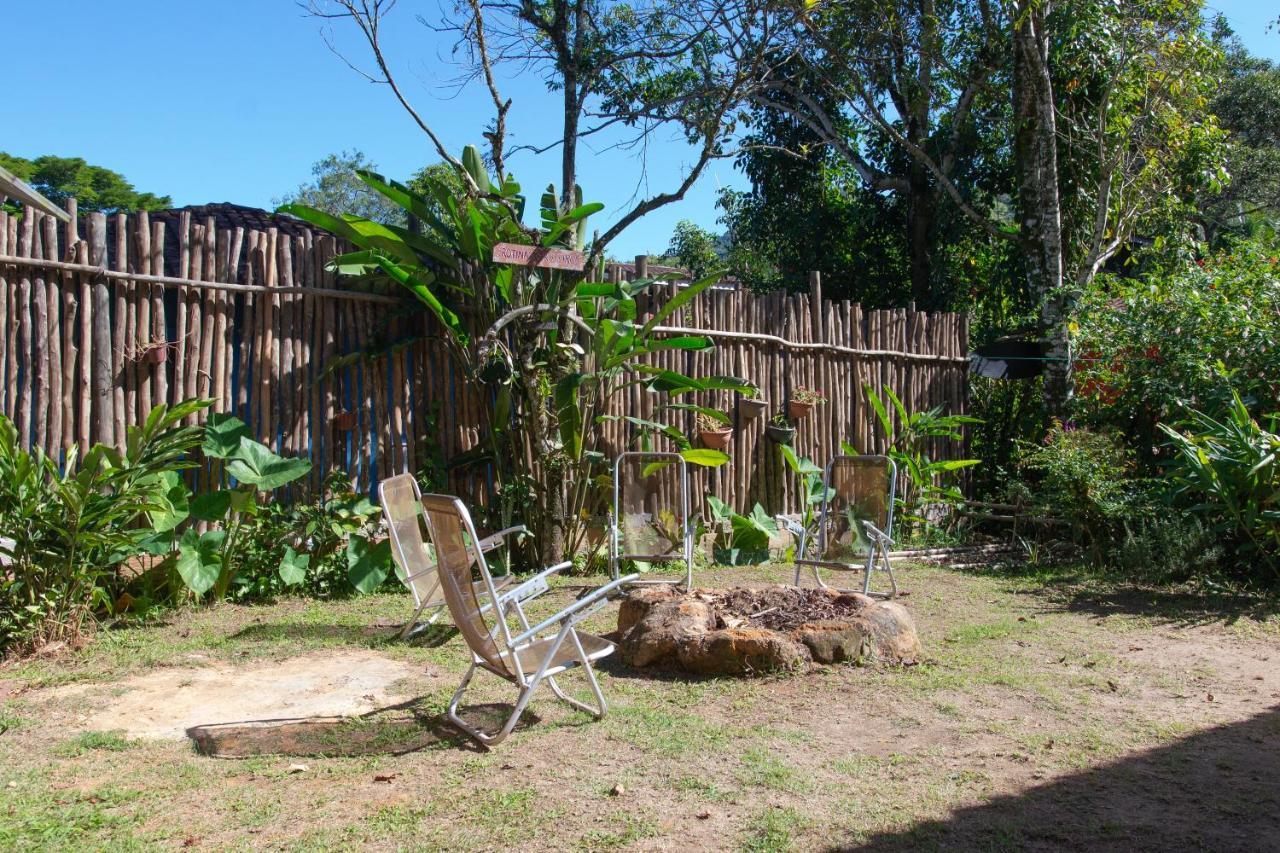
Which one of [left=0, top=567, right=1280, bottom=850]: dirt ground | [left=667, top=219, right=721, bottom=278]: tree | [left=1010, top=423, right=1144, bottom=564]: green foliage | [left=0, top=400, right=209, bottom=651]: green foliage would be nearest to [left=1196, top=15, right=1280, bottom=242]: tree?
[left=667, top=219, right=721, bottom=278]: tree

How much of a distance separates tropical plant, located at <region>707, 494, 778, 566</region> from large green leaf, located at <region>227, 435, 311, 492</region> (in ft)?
12.3

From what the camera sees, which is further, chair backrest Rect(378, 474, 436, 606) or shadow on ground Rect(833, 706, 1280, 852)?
chair backrest Rect(378, 474, 436, 606)

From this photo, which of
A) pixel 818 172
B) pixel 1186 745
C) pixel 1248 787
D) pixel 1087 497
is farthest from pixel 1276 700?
pixel 818 172

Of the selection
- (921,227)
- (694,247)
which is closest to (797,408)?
(921,227)

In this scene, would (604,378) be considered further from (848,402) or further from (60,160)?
(60,160)

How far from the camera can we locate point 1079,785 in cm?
377

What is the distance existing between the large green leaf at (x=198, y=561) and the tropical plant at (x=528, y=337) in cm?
204

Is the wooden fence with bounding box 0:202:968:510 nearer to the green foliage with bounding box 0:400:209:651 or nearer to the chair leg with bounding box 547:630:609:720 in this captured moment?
the green foliage with bounding box 0:400:209:651

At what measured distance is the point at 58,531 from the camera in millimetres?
5340

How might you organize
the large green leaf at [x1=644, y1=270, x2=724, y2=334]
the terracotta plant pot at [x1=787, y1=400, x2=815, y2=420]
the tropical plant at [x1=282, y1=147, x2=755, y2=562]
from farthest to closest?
the terracotta plant pot at [x1=787, y1=400, x2=815, y2=420] < the large green leaf at [x1=644, y1=270, x2=724, y2=334] < the tropical plant at [x1=282, y1=147, x2=755, y2=562]

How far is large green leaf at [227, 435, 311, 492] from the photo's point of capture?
257 inches

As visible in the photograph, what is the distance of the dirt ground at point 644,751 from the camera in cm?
335

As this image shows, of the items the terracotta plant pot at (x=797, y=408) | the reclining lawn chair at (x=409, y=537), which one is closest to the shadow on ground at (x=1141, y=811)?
the reclining lawn chair at (x=409, y=537)

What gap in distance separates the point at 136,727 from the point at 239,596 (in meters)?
2.34
